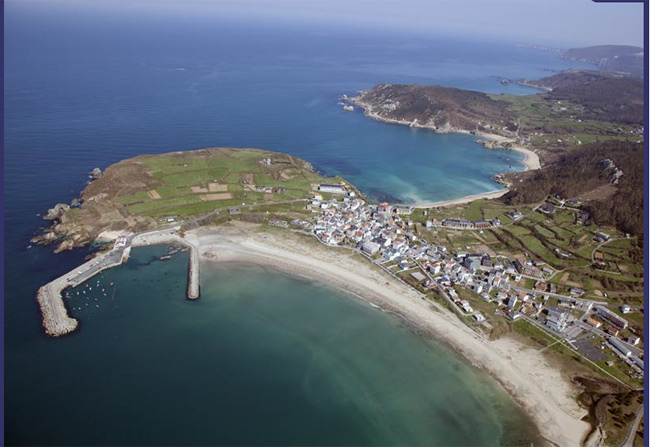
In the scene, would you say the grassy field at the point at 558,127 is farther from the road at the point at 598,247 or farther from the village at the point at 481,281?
the village at the point at 481,281

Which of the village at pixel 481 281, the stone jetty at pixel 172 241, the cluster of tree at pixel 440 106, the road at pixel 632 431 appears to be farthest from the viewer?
the cluster of tree at pixel 440 106

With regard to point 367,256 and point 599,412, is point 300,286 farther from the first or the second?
point 599,412

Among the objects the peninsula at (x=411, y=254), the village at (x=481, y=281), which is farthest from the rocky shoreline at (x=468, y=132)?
the village at (x=481, y=281)

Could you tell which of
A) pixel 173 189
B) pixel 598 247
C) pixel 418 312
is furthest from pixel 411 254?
pixel 173 189

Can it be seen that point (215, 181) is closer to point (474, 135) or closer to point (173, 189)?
point (173, 189)

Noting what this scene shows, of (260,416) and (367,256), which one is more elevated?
(367,256)

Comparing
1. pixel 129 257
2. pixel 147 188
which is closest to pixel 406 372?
pixel 129 257
